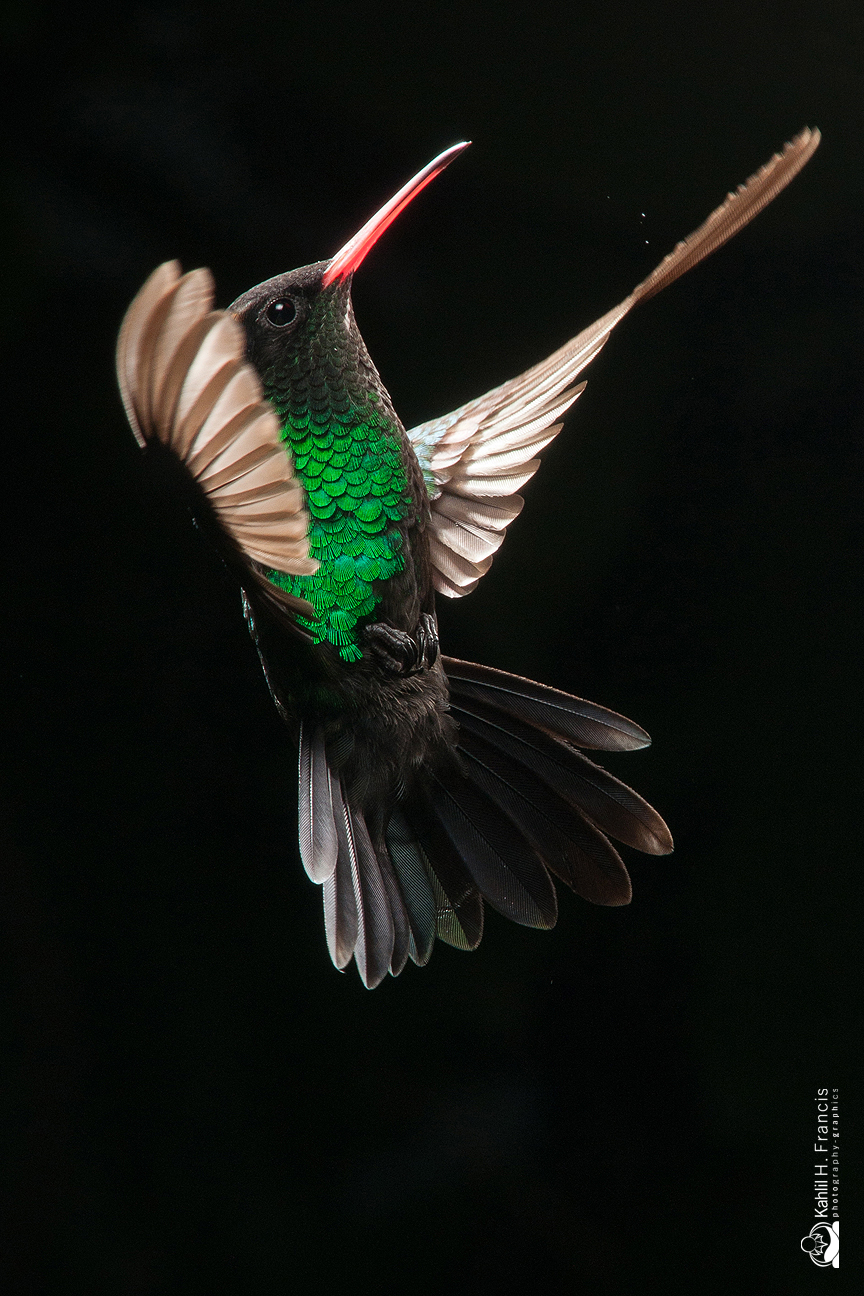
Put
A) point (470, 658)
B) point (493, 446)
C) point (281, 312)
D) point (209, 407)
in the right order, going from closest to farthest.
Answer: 1. point (209, 407)
2. point (281, 312)
3. point (493, 446)
4. point (470, 658)

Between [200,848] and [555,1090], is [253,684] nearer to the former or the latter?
[200,848]

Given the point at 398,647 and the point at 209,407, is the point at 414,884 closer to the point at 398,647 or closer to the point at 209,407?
the point at 398,647

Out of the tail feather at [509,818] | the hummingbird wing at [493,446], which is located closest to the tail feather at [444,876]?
the tail feather at [509,818]

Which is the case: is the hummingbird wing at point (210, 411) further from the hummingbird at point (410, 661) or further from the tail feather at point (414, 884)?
the tail feather at point (414, 884)

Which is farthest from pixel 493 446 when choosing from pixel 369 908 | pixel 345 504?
pixel 369 908

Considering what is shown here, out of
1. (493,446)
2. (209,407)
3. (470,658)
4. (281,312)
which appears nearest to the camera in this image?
(209,407)

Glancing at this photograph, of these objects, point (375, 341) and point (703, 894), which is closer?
point (375, 341)

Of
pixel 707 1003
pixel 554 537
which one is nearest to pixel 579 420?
pixel 554 537
